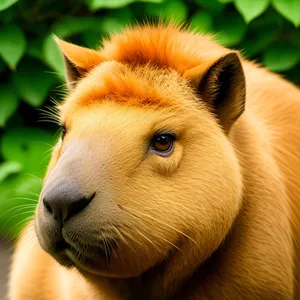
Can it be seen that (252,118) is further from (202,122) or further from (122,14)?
(122,14)

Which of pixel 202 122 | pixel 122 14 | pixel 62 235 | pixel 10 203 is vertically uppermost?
pixel 202 122

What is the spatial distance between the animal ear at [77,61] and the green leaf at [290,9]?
1.91 metres

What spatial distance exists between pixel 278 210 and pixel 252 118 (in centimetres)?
41

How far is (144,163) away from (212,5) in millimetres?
2573

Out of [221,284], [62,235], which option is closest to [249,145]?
[221,284]

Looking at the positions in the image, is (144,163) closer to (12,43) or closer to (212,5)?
(212,5)

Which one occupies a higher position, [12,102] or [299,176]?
[299,176]

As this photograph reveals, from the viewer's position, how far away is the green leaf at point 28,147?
229 inches

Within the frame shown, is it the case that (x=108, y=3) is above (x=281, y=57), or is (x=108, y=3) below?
above

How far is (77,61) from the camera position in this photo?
3.78 meters

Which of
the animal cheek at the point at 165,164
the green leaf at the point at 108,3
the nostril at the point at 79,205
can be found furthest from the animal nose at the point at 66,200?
the green leaf at the point at 108,3

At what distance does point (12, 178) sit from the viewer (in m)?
5.78

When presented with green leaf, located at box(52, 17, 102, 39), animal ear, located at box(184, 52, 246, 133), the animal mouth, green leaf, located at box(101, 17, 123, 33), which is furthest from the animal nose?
green leaf, located at box(52, 17, 102, 39)

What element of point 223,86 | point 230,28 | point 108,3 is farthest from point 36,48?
point 223,86
